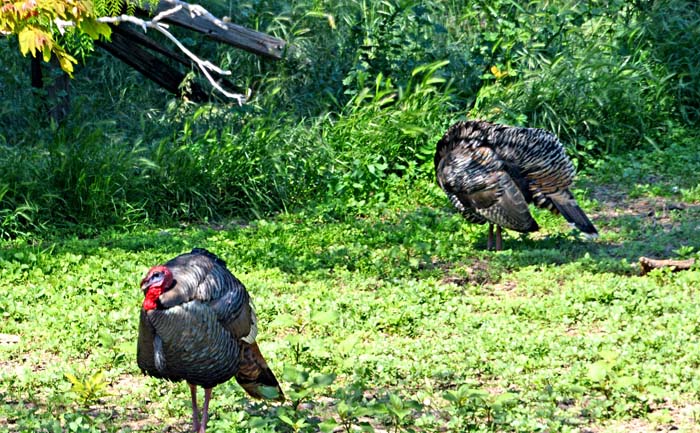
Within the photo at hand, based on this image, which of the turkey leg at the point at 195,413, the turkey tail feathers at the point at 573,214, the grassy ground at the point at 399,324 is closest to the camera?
the turkey leg at the point at 195,413

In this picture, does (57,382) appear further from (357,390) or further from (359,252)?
(359,252)

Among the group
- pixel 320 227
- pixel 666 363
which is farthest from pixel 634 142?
pixel 666 363

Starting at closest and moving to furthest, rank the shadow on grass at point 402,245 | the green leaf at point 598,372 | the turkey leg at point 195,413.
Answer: the turkey leg at point 195,413 < the green leaf at point 598,372 < the shadow on grass at point 402,245

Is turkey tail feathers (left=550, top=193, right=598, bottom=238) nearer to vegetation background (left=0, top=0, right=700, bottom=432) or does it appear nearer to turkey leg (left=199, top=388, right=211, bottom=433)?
vegetation background (left=0, top=0, right=700, bottom=432)

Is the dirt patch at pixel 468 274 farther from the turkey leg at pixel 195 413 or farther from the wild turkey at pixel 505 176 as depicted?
the turkey leg at pixel 195 413

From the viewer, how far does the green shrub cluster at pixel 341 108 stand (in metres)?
10.1

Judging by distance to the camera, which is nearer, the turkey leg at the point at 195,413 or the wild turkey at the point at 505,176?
the turkey leg at the point at 195,413

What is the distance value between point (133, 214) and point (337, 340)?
3777mm

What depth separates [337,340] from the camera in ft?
22.4

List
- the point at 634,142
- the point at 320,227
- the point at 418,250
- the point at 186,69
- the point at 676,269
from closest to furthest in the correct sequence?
1. the point at 676,269
2. the point at 418,250
3. the point at 320,227
4. the point at 634,142
5. the point at 186,69

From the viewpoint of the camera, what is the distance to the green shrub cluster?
33.3 ft

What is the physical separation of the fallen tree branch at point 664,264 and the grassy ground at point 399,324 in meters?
0.15

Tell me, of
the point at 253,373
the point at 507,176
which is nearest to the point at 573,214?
the point at 507,176

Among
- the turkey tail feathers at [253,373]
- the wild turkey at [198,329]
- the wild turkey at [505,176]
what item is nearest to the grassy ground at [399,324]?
the turkey tail feathers at [253,373]
